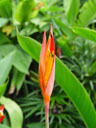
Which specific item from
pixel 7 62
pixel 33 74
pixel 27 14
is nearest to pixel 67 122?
pixel 33 74

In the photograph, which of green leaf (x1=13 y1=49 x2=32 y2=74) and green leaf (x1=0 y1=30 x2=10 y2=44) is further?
green leaf (x1=0 y1=30 x2=10 y2=44)

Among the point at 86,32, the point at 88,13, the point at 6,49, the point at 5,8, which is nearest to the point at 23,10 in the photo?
the point at 5,8

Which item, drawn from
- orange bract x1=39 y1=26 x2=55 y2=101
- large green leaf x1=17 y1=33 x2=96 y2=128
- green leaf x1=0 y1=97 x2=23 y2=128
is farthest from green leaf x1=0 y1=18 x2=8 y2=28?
orange bract x1=39 y1=26 x2=55 y2=101

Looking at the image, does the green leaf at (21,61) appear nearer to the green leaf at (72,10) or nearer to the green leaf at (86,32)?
the green leaf at (72,10)

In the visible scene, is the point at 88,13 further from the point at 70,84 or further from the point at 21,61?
the point at 70,84

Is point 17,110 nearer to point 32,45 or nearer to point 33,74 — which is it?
point 33,74

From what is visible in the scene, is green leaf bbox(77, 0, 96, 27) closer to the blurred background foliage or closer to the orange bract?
the blurred background foliage
